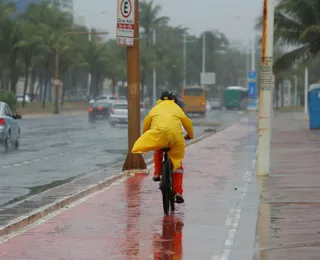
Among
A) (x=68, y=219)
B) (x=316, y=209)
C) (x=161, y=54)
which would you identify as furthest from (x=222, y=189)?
(x=161, y=54)

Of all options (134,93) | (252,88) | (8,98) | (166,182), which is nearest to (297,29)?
(8,98)

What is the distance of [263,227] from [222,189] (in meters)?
5.16

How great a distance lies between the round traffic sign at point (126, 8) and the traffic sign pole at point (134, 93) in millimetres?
141

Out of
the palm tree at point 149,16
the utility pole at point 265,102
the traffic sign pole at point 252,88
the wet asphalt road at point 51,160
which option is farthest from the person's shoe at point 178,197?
the palm tree at point 149,16

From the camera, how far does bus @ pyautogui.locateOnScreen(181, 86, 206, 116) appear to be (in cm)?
8662

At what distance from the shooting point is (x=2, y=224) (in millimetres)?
12766

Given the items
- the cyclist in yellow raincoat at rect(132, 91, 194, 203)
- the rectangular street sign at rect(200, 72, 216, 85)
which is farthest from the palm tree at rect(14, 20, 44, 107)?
the cyclist in yellow raincoat at rect(132, 91, 194, 203)

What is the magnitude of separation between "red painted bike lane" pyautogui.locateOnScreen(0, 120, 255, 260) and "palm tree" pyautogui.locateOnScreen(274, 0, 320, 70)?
93.7ft

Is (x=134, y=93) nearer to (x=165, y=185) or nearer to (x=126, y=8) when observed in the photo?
(x=126, y=8)

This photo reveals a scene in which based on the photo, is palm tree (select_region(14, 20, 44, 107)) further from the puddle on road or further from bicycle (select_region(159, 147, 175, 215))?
bicycle (select_region(159, 147, 175, 215))

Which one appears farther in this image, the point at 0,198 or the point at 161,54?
the point at 161,54

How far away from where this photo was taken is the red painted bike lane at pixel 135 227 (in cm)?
1106

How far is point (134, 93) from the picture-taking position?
21516 mm

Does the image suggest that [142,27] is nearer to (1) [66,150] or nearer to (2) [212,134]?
(2) [212,134]
